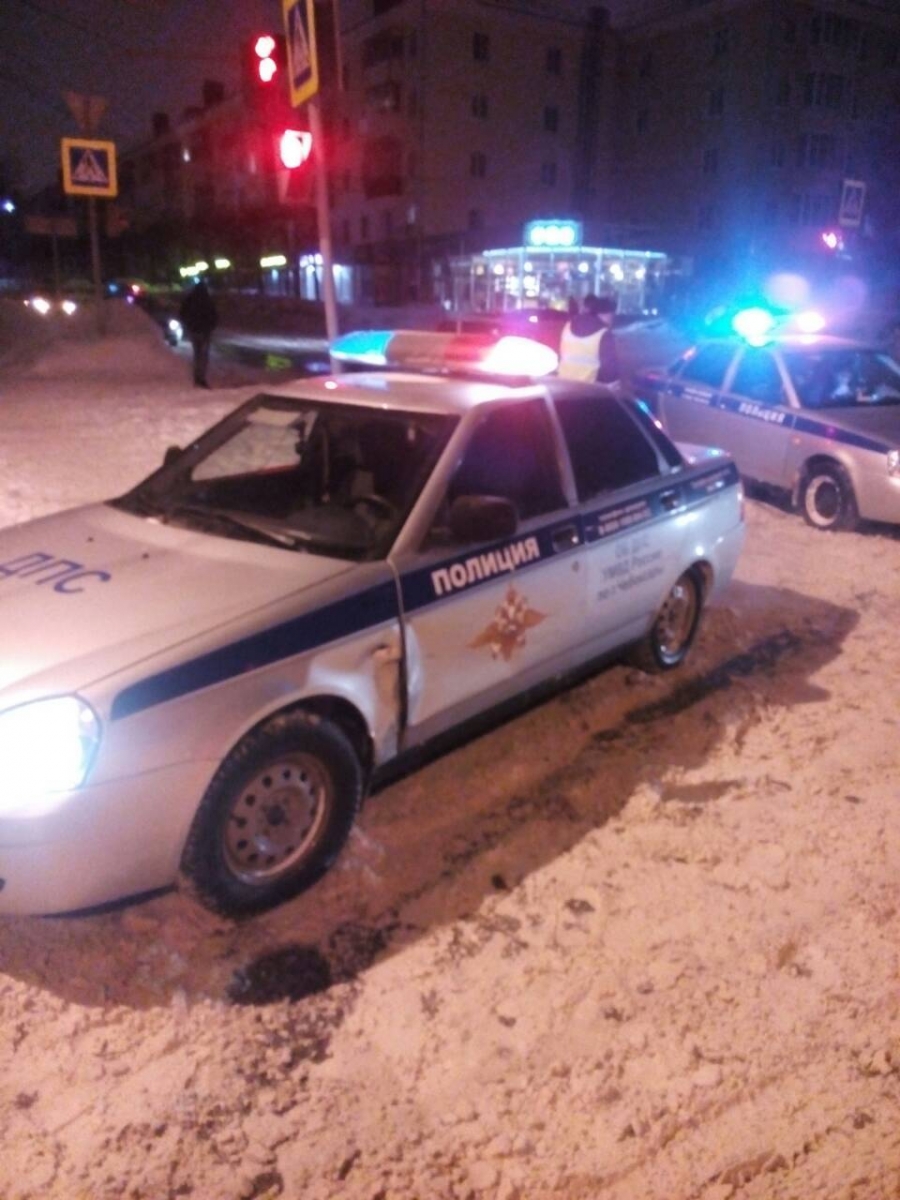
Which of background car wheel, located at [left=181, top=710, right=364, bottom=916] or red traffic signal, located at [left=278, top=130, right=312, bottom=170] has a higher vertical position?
red traffic signal, located at [left=278, top=130, right=312, bottom=170]

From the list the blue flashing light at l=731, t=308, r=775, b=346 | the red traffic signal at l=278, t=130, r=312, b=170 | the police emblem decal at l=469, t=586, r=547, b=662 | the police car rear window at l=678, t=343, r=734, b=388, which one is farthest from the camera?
the blue flashing light at l=731, t=308, r=775, b=346

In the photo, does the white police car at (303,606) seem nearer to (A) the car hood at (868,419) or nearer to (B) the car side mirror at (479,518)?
(B) the car side mirror at (479,518)

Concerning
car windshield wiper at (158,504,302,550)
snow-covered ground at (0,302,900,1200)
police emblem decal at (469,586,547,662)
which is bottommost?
snow-covered ground at (0,302,900,1200)

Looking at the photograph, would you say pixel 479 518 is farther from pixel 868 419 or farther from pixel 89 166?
pixel 89 166

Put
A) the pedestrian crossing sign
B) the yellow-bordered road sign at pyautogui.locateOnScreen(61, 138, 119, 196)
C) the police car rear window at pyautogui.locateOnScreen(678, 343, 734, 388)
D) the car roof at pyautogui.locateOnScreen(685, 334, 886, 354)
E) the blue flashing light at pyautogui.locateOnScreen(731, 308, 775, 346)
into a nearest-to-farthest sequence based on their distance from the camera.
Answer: the car roof at pyautogui.locateOnScreen(685, 334, 886, 354) → the police car rear window at pyautogui.locateOnScreen(678, 343, 734, 388) → the blue flashing light at pyautogui.locateOnScreen(731, 308, 775, 346) → the pedestrian crossing sign → the yellow-bordered road sign at pyautogui.locateOnScreen(61, 138, 119, 196)

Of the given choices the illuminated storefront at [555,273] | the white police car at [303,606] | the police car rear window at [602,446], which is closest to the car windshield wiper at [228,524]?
the white police car at [303,606]

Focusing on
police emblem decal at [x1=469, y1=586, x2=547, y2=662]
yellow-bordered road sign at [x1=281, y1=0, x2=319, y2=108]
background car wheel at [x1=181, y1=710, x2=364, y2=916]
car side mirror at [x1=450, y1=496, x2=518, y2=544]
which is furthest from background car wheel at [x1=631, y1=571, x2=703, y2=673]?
yellow-bordered road sign at [x1=281, y1=0, x2=319, y2=108]

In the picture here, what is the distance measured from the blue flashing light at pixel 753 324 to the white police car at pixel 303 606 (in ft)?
16.4

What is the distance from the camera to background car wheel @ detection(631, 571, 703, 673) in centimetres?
543

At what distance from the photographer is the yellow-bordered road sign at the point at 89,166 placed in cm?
1367

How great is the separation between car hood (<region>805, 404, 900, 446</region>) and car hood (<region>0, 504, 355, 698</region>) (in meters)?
6.32

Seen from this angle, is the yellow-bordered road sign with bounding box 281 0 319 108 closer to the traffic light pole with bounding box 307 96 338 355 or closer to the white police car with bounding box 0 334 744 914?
the traffic light pole with bounding box 307 96 338 355

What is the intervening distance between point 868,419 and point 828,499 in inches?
28.7

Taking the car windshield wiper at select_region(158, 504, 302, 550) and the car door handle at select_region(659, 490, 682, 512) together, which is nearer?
the car windshield wiper at select_region(158, 504, 302, 550)
